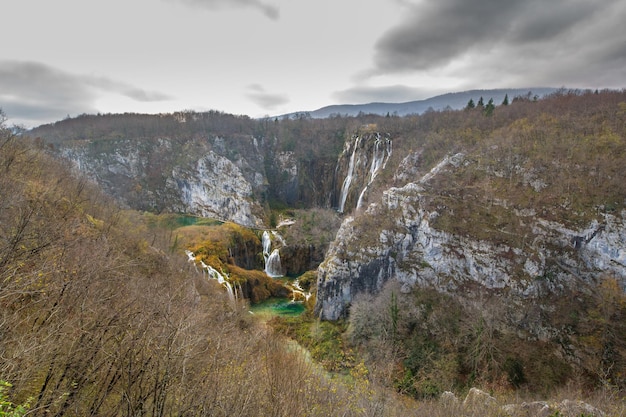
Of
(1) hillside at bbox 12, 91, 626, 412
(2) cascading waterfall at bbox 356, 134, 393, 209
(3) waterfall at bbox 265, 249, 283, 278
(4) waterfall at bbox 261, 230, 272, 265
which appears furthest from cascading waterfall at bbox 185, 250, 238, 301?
(2) cascading waterfall at bbox 356, 134, 393, 209

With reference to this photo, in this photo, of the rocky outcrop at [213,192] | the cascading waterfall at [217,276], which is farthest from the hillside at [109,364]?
the rocky outcrop at [213,192]

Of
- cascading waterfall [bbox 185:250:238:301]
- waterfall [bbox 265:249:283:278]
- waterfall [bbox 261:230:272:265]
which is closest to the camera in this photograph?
cascading waterfall [bbox 185:250:238:301]

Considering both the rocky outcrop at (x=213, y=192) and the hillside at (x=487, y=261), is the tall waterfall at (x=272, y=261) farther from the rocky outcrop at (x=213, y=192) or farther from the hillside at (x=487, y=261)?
the rocky outcrop at (x=213, y=192)

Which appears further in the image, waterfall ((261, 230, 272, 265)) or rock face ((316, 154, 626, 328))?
waterfall ((261, 230, 272, 265))

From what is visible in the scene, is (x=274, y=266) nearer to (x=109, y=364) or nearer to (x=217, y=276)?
(x=217, y=276)

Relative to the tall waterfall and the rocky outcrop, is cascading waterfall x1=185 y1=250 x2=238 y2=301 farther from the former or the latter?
the rocky outcrop

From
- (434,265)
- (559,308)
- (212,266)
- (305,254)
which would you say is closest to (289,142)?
(305,254)

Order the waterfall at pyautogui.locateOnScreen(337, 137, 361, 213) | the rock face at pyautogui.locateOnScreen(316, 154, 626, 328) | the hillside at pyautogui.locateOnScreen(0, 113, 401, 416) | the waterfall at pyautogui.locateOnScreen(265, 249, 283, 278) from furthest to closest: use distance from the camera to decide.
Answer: the waterfall at pyautogui.locateOnScreen(337, 137, 361, 213), the waterfall at pyautogui.locateOnScreen(265, 249, 283, 278), the rock face at pyautogui.locateOnScreen(316, 154, 626, 328), the hillside at pyautogui.locateOnScreen(0, 113, 401, 416)

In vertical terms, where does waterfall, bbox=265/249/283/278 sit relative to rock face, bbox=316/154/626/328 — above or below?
below
